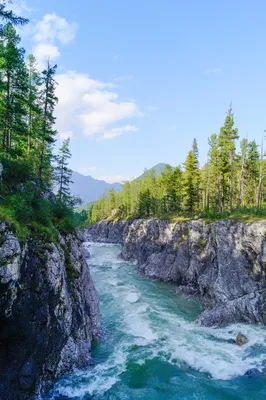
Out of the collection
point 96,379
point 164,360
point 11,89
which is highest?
point 11,89

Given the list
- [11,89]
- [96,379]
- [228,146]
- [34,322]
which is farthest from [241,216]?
[11,89]

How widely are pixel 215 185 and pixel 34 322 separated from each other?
47.9 m

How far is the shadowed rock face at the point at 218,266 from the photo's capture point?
2564 centimetres

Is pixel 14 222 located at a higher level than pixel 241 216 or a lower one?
lower

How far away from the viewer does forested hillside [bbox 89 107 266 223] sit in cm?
3869

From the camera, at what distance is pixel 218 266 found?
102ft

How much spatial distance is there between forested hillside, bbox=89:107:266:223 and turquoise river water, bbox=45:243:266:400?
16.2m

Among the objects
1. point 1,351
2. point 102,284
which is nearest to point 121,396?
point 1,351

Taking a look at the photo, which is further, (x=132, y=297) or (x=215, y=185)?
(x=215, y=185)

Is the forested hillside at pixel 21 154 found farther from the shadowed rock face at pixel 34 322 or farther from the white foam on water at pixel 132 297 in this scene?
the white foam on water at pixel 132 297

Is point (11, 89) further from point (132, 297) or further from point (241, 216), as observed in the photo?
point (241, 216)

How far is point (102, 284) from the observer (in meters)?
39.1

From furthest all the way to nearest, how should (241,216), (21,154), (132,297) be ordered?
(132,297), (241,216), (21,154)

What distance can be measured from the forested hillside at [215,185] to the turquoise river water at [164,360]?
53.1 feet
